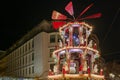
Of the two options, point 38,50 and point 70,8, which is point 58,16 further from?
point 38,50

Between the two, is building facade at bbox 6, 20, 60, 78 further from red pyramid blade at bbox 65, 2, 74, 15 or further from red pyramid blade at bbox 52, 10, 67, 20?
red pyramid blade at bbox 65, 2, 74, 15

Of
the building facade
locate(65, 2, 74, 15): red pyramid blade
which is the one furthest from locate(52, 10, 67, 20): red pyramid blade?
the building facade

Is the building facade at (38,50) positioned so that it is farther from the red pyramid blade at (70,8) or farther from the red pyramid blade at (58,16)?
the red pyramid blade at (70,8)

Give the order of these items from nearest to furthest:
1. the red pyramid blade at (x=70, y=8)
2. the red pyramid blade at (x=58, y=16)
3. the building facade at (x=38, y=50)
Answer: the red pyramid blade at (x=70, y=8) < the red pyramid blade at (x=58, y=16) < the building facade at (x=38, y=50)

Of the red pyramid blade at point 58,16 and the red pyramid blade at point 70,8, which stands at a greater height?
the red pyramid blade at point 70,8

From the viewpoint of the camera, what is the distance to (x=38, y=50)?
5750cm

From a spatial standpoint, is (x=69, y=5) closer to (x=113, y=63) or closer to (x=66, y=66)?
(x=66, y=66)

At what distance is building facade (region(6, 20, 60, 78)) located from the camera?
184ft

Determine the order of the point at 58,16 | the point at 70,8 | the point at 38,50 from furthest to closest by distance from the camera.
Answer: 1. the point at 38,50
2. the point at 58,16
3. the point at 70,8

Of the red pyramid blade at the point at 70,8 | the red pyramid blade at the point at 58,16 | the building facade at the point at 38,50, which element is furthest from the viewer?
the building facade at the point at 38,50

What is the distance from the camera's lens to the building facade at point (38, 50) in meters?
56.2

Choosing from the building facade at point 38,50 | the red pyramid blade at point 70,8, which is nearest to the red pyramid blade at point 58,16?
the red pyramid blade at point 70,8

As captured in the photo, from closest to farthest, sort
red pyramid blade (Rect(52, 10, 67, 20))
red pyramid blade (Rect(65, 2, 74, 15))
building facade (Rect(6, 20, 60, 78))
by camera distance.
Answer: red pyramid blade (Rect(65, 2, 74, 15)) < red pyramid blade (Rect(52, 10, 67, 20)) < building facade (Rect(6, 20, 60, 78))

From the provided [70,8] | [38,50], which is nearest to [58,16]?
[70,8]
